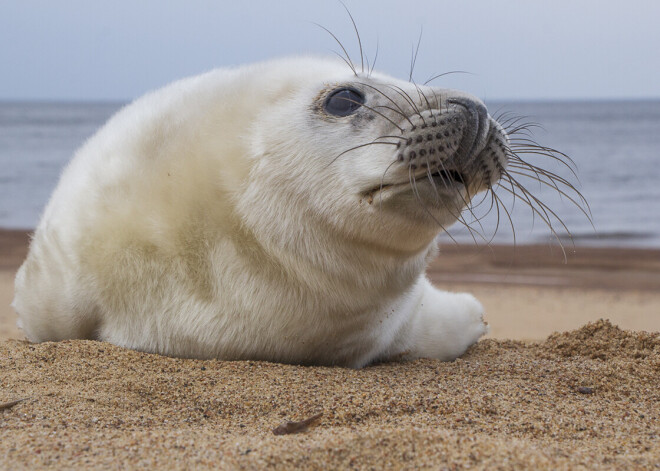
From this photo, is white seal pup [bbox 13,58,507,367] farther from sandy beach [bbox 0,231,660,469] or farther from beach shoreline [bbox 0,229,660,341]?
beach shoreline [bbox 0,229,660,341]

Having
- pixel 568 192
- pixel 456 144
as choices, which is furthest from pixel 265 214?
pixel 568 192

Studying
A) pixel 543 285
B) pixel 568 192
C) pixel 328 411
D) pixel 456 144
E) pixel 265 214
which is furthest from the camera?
pixel 568 192

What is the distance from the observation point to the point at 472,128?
9.69ft

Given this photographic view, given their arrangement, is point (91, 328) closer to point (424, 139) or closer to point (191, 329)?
point (191, 329)

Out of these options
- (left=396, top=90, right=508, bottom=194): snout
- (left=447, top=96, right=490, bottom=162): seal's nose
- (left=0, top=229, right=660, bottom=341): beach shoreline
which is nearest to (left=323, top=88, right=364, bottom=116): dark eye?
(left=396, top=90, right=508, bottom=194): snout

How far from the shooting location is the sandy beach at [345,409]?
A: 2168 mm

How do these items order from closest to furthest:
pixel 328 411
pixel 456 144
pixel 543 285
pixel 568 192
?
pixel 328 411 → pixel 456 144 → pixel 543 285 → pixel 568 192

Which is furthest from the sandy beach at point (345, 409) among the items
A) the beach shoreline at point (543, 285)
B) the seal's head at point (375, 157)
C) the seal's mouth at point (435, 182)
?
the beach shoreline at point (543, 285)

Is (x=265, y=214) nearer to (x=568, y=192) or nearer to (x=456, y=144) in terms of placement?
(x=456, y=144)

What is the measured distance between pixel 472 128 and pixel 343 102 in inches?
22.6

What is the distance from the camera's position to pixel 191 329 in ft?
11.0

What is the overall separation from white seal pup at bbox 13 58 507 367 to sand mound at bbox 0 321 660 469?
174mm

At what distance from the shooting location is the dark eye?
10.5 feet

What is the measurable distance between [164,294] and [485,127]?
152 centimetres
